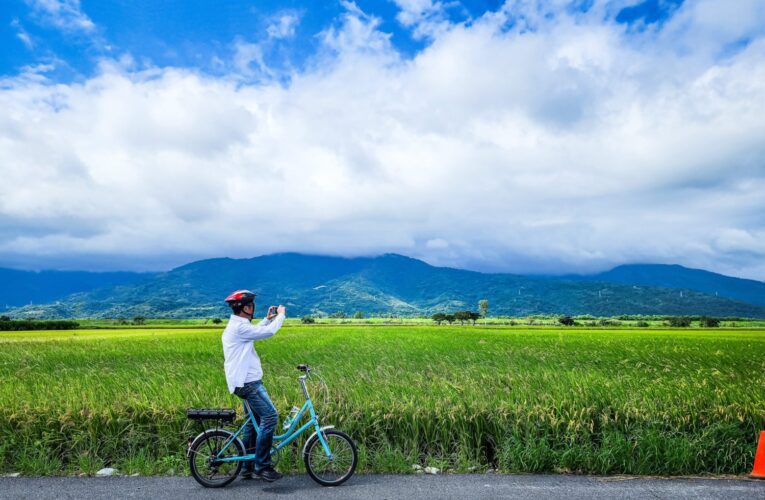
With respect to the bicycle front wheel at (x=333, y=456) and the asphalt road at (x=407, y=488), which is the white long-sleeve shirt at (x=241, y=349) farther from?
the asphalt road at (x=407, y=488)

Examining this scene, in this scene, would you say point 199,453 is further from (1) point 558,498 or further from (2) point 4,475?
(1) point 558,498

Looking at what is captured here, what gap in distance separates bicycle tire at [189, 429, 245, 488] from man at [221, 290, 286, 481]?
351 mm

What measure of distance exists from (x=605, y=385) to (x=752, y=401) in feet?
9.39

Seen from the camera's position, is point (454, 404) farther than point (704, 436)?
Yes

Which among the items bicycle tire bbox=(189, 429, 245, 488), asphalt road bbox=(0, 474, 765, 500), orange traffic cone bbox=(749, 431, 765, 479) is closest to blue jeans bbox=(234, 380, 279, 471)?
bicycle tire bbox=(189, 429, 245, 488)

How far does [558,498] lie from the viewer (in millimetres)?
6723

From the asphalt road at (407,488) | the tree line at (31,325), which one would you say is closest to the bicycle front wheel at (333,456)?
the asphalt road at (407,488)

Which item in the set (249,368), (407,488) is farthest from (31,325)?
(407,488)

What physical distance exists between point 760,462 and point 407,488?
19.0ft

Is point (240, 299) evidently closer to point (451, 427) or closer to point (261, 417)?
point (261, 417)

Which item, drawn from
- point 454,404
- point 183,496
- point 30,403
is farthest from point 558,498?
point 30,403

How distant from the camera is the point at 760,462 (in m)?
7.73

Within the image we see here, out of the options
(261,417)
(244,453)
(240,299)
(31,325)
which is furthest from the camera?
(31,325)

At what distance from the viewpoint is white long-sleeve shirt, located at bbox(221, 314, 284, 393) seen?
700cm
